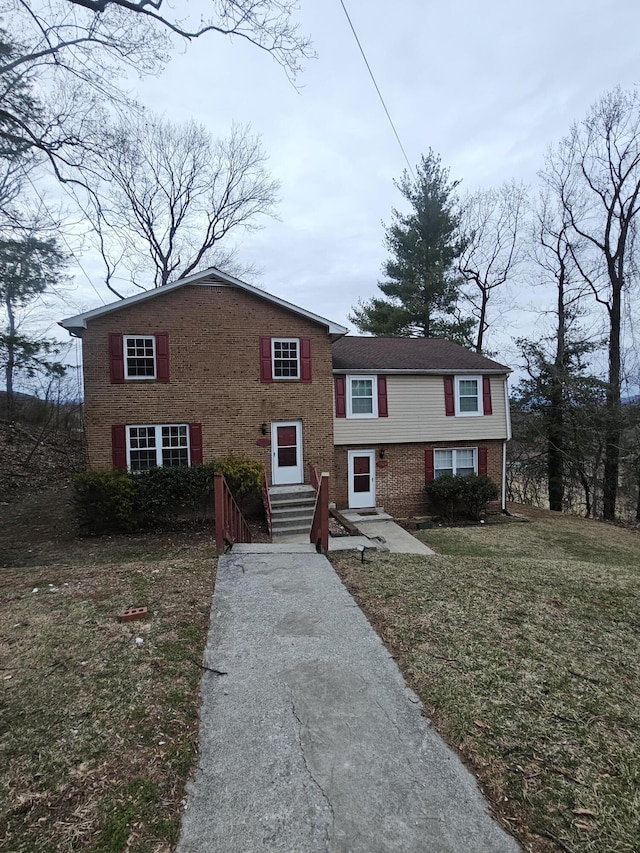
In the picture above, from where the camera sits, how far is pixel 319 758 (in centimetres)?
251

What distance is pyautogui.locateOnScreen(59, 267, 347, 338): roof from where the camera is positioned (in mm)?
10922

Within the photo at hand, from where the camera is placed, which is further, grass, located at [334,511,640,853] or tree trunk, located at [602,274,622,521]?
tree trunk, located at [602,274,622,521]

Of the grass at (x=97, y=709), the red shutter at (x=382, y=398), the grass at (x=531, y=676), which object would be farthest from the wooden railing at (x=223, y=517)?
the red shutter at (x=382, y=398)

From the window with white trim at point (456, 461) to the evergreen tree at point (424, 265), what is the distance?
10803 mm

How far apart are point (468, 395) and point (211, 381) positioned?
859 centimetres

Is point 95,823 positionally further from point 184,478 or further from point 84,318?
point 84,318

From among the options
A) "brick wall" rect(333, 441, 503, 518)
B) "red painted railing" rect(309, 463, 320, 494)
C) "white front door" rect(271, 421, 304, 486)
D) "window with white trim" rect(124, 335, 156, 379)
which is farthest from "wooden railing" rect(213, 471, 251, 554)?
"brick wall" rect(333, 441, 503, 518)

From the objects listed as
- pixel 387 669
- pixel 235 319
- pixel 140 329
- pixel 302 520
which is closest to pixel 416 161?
pixel 235 319

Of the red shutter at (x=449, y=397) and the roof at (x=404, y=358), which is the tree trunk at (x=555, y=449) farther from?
the red shutter at (x=449, y=397)

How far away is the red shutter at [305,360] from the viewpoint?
1249 cm

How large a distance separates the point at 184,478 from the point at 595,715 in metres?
9.39

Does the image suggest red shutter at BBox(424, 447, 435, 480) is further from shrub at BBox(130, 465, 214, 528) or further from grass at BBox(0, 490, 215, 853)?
grass at BBox(0, 490, 215, 853)

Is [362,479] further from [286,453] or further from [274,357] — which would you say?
[274,357]

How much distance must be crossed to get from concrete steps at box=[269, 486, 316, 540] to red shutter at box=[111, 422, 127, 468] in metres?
3.95
